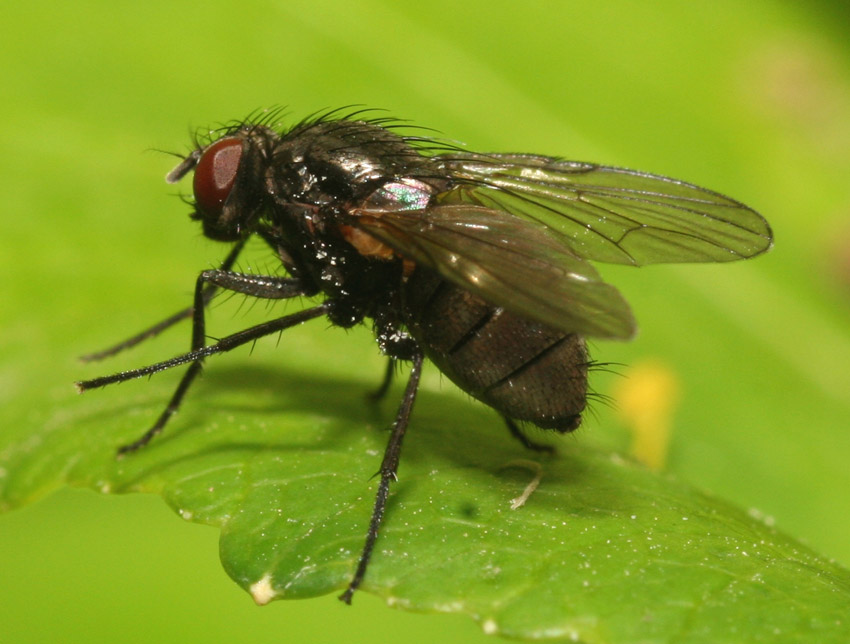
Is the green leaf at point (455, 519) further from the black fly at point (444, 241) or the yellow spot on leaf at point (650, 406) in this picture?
the yellow spot on leaf at point (650, 406)

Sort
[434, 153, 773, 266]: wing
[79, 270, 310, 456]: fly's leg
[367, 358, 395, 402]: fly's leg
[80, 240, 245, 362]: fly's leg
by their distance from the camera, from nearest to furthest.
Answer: [434, 153, 773, 266]: wing
[79, 270, 310, 456]: fly's leg
[367, 358, 395, 402]: fly's leg
[80, 240, 245, 362]: fly's leg

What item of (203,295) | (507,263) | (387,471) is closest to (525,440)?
(387,471)

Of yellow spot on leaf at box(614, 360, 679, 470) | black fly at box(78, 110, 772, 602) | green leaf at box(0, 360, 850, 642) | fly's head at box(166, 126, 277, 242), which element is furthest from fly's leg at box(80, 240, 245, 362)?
yellow spot on leaf at box(614, 360, 679, 470)

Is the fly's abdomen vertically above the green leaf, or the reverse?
the fly's abdomen

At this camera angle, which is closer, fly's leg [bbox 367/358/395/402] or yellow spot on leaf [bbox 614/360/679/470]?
fly's leg [bbox 367/358/395/402]

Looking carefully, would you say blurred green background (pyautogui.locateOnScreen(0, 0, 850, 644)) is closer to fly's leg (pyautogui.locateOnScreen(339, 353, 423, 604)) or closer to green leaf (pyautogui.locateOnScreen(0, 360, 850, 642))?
green leaf (pyautogui.locateOnScreen(0, 360, 850, 642))

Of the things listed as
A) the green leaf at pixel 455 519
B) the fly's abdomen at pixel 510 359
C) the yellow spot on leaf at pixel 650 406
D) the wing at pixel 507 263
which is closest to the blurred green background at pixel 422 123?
the yellow spot on leaf at pixel 650 406

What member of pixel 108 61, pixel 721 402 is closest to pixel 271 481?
pixel 721 402
